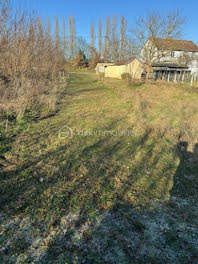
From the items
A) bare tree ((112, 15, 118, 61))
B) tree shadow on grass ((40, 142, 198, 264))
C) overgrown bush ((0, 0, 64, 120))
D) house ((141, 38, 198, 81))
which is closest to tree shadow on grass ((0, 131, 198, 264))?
tree shadow on grass ((40, 142, 198, 264))

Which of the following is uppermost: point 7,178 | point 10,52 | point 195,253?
point 10,52

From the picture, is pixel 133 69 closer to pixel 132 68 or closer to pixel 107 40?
pixel 132 68

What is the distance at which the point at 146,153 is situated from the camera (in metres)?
4.14

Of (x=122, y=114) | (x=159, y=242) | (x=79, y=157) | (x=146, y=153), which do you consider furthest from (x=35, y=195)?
(x=122, y=114)

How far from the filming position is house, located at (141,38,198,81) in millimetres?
19734

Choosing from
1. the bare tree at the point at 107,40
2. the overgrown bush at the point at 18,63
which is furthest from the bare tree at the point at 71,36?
the overgrown bush at the point at 18,63

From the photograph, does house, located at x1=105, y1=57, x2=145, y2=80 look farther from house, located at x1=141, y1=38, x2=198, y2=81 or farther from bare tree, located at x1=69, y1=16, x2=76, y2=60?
bare tree, located at x1=69, y1=16, x2=76, y2=60

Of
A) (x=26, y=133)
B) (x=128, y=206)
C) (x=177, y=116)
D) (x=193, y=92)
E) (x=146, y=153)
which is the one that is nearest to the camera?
(x=128, y=206)

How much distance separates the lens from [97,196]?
8.75 ft

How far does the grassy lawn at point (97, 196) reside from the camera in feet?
6.04

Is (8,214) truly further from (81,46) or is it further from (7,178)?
(81,46)

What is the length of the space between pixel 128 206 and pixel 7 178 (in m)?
2.10

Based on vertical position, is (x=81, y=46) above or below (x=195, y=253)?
above

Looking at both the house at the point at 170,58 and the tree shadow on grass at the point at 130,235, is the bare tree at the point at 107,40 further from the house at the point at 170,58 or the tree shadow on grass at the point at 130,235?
the tree shadow on grass at the point at 130,235
